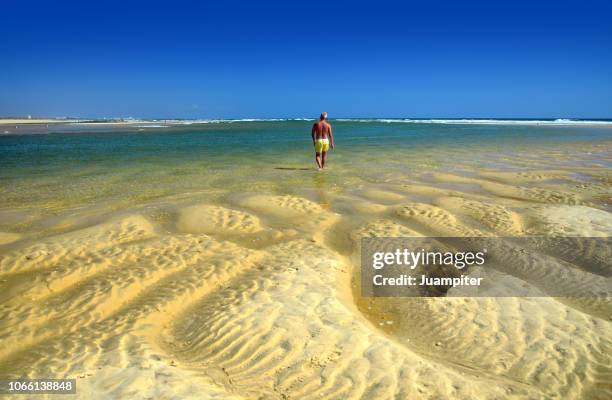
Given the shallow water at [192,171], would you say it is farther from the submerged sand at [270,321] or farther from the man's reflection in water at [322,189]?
the submerged sand at [270,321]

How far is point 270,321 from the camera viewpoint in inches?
155

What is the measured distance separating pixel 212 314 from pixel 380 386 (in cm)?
201

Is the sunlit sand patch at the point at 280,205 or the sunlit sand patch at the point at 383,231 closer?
the sunlit sand patch at the point at 383,231

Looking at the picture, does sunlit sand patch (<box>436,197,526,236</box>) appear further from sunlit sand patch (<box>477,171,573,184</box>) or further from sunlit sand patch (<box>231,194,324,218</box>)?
sunlit sand patch (<box>477,171,573,184</box>)

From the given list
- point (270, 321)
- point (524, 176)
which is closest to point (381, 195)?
point (524, 176)

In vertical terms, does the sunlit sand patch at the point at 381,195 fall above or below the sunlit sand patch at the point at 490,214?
above

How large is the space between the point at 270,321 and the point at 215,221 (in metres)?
3.73

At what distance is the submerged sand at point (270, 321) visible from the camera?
312 cm

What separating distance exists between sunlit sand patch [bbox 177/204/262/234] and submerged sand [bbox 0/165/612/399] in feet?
0.17

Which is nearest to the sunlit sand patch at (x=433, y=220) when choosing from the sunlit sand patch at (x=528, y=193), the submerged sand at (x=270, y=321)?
the submerged sand at (x=270, y=321)

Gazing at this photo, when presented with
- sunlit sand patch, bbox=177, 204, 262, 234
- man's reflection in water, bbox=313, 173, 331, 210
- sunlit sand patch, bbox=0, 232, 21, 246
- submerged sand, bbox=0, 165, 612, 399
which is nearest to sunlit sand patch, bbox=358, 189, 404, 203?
man's reflection in water, bbox=313, 173, 331, 210

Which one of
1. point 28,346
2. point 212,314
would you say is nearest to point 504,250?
point 212,314

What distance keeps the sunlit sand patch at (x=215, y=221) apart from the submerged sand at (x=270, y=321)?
0.17 feet

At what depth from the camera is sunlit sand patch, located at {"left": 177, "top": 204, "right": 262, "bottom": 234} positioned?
22.6 ft
